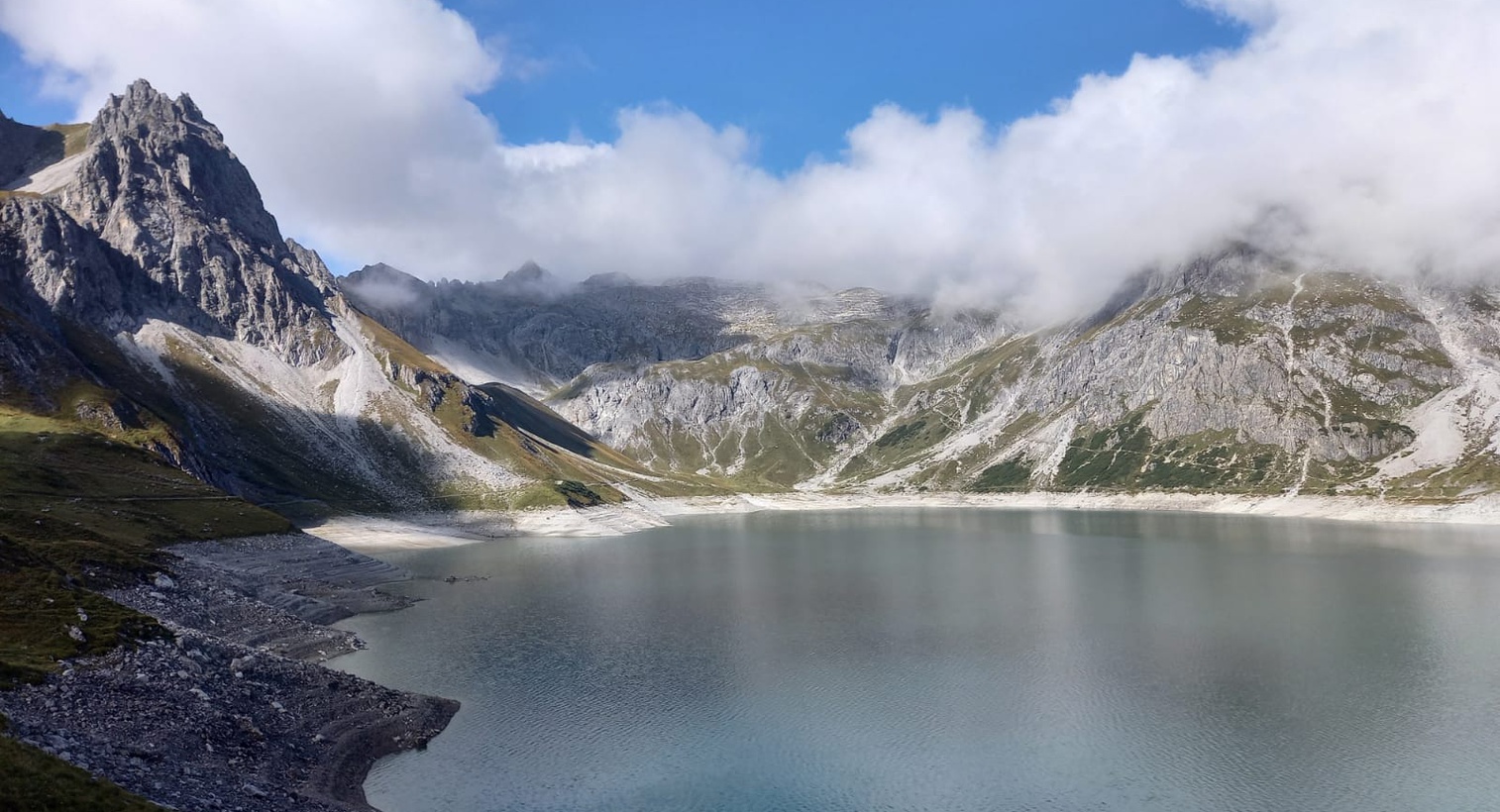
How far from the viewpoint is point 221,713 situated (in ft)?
132

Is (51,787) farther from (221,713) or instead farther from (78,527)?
(78,527)

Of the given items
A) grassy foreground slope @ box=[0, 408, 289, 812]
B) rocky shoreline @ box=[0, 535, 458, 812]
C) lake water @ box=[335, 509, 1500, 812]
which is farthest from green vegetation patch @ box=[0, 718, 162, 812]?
A: lake water @ box=[335, 509, 1500, 812]

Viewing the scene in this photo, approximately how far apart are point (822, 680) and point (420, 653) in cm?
3122

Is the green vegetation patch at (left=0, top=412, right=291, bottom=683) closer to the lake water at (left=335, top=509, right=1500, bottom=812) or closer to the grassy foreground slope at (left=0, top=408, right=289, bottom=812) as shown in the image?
the grassy foreground slope at (left=0, top=408, right=289, bottom=812)

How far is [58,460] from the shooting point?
98125 millimetres

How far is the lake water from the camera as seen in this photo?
3975 cm

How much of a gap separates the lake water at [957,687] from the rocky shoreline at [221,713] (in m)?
2.96

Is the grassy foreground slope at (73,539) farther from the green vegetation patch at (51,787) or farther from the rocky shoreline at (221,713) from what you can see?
the rocky shoreline at (221,713)

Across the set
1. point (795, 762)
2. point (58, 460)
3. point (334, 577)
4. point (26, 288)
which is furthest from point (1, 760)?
point (26, 288)

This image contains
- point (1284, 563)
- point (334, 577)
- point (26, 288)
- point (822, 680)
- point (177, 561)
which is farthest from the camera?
point (26, 288)

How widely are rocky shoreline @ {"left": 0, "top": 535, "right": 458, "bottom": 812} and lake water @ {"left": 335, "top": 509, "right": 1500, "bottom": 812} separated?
2961 mm

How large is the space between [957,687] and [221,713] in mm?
42446

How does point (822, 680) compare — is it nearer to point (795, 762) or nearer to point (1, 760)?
point (795, 762)

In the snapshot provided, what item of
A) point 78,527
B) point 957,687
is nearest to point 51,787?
point 957,687
